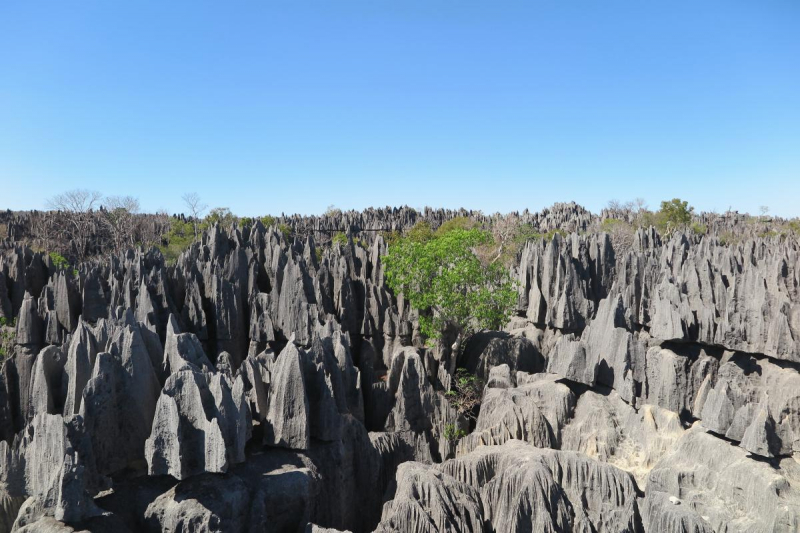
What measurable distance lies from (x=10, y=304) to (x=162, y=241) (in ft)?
147

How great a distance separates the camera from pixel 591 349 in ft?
57.3

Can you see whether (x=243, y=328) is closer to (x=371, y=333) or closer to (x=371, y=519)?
(x=371, y=333)

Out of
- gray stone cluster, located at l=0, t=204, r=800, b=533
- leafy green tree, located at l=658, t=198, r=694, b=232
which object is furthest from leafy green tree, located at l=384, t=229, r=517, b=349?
leafy green tree, located at l=658, t=198, r=694, b=232

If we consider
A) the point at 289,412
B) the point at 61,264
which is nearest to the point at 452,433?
the point at 289,412

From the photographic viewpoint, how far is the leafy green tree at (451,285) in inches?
850

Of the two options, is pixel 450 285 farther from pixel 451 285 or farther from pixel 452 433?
pixel 452 433

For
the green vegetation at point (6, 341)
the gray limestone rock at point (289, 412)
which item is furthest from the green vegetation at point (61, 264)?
the gray limestone rock at point (289, 412)

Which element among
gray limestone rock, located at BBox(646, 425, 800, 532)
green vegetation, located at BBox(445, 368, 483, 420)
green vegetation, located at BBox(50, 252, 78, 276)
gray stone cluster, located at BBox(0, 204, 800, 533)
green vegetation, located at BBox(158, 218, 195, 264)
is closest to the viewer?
gray stone cluster, located at BBox(0, 204, 800, 533)

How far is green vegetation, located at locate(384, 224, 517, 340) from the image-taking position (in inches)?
850

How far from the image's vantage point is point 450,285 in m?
21.7

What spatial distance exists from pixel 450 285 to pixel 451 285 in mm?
44

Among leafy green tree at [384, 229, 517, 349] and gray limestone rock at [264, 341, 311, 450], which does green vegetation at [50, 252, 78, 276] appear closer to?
leafy green tree at [384, 229, 517, 349]

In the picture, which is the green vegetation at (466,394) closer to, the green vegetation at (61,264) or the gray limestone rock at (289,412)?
the gray limestone rock at (289,412)

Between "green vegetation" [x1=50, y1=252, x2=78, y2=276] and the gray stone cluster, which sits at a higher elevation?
"green vegetation" [x1=50, y1=252, x2=78, y2=276]
